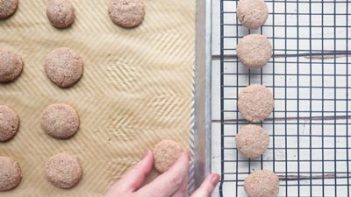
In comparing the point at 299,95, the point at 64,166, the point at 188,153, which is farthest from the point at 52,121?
the point at 299,95

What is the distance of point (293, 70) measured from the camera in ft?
4.68

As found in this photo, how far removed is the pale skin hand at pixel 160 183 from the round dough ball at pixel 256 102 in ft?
0.63

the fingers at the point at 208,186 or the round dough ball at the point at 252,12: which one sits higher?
the round dough ball at the point at 252,12

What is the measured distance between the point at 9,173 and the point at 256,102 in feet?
2.29

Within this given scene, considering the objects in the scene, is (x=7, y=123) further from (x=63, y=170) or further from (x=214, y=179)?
(x=214, y=179)

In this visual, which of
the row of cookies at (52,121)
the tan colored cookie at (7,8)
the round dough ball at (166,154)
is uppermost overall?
the tan colored cookie at (7,8)

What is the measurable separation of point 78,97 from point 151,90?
206 millimetres

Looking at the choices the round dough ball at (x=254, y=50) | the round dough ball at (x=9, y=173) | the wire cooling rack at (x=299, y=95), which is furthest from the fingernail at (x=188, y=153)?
the round dough ball at (x=9, y=173)

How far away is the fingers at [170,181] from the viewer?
125 centimetres

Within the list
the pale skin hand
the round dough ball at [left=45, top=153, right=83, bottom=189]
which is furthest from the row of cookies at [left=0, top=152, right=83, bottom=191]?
the pale skin hand

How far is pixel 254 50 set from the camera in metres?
1.35

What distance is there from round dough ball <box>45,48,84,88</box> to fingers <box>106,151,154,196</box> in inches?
11.6

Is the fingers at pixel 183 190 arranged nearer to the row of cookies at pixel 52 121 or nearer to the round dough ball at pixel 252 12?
the row of cookies at pixel 52 121

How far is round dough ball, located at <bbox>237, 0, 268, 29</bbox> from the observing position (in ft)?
4.43
